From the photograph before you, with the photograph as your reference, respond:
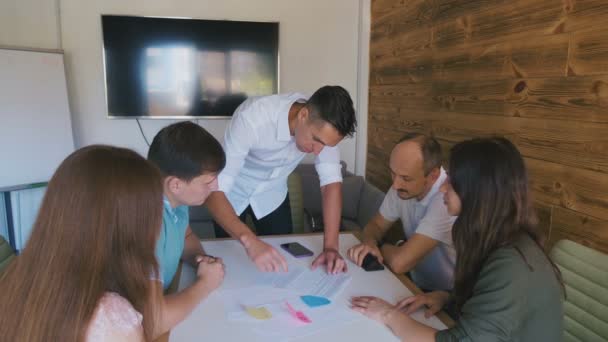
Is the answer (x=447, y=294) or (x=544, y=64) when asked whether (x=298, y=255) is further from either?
(x=544, y=64)

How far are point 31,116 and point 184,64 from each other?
3.68 feet

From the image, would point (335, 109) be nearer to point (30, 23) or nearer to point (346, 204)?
point (346, 204)

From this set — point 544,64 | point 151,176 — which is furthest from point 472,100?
point 151,176

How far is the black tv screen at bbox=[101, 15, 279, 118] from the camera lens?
327 cm

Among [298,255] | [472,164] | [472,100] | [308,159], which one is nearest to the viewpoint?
[472,164]

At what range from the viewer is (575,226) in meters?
1.64

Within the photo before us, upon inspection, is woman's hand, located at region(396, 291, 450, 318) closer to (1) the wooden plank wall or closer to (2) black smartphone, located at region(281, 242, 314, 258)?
(2) black smartphone, located at region(281, 242, 314, 258)

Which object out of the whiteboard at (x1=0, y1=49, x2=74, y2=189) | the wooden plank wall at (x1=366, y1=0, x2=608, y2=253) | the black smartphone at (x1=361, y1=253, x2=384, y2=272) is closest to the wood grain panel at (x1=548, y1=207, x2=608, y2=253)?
the wooden plank wall at (x1=366, y1=0, x2=608, y2=253)

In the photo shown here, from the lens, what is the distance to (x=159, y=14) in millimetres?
3346

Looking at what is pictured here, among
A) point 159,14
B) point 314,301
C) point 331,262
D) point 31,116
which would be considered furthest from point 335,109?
point 31,116

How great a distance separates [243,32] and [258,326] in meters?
2.76

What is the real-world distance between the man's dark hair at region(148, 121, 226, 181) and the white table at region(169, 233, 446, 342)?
350 millimetres

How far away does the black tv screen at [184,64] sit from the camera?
3.27 m

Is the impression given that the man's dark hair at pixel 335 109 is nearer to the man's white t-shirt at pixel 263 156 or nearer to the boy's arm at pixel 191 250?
the man's white t-shirt at pixel 263 156
